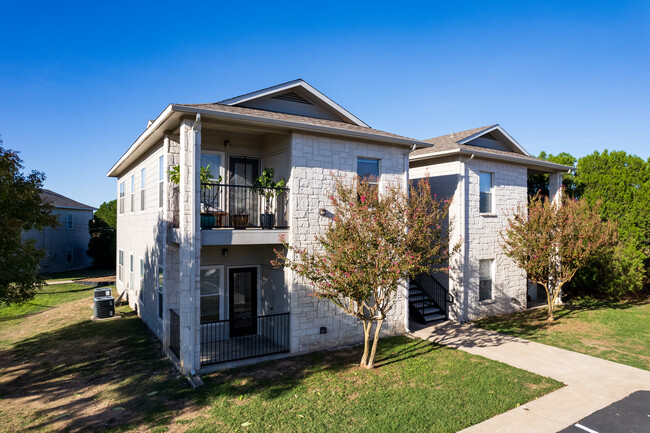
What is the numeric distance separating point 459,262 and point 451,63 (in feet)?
25.5

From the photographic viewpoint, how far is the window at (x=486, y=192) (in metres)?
14.8

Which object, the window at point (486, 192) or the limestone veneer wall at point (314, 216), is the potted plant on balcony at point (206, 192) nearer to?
the limestone veneer wall at point (314, 216)

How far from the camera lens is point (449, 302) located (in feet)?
45.3

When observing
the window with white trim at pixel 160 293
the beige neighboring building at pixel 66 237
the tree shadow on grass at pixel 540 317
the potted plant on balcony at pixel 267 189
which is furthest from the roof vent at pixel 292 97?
the beige neighboring building at pixel 66 237

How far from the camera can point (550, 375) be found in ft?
28.3

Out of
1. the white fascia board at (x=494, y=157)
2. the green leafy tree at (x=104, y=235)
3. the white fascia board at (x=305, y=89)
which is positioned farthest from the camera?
the green leafy tree at (x=104, y=235)

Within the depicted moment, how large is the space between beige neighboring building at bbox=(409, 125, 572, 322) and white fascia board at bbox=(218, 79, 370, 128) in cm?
377

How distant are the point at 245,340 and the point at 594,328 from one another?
1187 cm

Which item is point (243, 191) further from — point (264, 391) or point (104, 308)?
point (104, 308)

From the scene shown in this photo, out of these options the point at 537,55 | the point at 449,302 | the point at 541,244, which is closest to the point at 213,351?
the point at 449,302

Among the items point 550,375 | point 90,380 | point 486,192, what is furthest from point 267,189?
point 486,192

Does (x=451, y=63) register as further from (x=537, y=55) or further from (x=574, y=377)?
(x=574, y=377)

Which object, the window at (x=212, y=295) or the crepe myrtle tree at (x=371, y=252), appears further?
the window at (x=212, y=295)

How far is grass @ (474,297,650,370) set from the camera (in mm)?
10383
